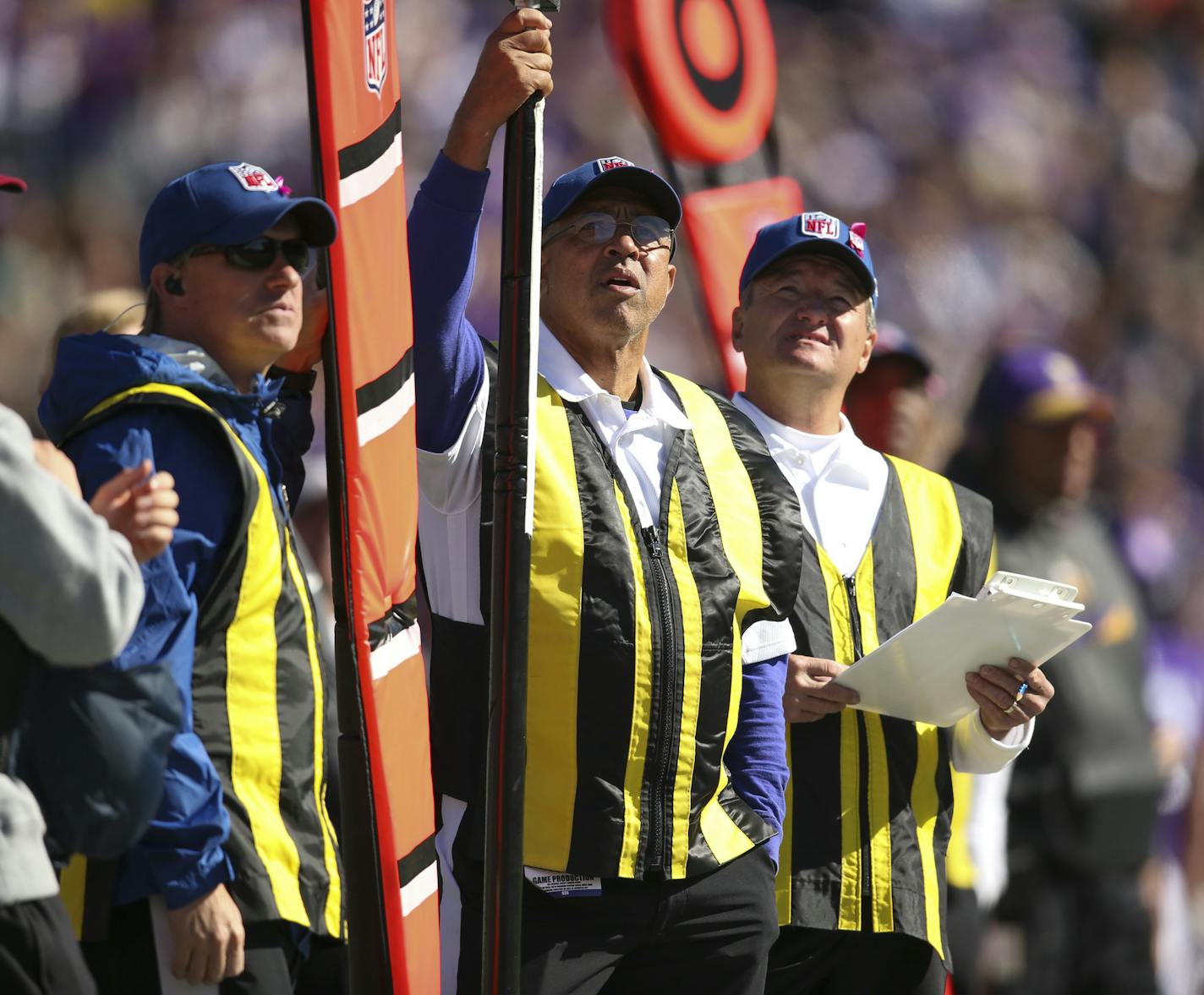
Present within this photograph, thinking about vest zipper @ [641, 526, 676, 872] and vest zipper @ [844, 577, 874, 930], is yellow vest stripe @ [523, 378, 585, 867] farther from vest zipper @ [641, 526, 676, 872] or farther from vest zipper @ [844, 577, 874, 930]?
vest zipper @ [844, 577, 874, 930]

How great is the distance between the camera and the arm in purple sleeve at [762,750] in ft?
10.7

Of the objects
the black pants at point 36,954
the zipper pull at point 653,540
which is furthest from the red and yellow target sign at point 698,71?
the black pants at point 36,954

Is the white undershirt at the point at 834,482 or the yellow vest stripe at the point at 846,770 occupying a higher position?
the white undershirt at the point at 834,482

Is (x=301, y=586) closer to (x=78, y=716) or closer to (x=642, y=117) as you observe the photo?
(x=78, y=716)

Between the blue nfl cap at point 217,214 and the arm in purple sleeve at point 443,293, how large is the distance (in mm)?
235

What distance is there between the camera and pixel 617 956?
9.82 feet

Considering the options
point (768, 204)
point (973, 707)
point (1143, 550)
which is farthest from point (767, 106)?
point (1143, 550)

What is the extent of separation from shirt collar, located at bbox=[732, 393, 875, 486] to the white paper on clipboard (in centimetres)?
48

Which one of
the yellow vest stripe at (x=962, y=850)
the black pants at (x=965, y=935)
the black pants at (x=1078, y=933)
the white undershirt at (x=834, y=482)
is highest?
the white undershirt at (x=834, y=482)

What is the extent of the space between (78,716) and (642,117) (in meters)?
3.11

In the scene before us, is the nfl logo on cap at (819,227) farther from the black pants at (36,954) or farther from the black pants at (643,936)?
the black pants at (36,954)

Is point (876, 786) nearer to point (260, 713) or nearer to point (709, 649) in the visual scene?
point (709, 649)

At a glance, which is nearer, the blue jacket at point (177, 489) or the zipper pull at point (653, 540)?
the blue jacket at point (177, 489)

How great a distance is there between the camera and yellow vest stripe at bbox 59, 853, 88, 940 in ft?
8.16
